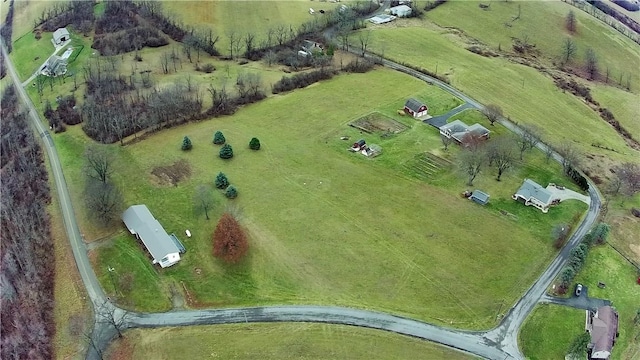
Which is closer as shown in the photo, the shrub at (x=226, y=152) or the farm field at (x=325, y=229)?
the farm field at (x=325, y=229)

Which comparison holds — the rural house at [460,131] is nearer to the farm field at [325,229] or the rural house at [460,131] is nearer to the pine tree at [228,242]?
the farm field at [325,229]

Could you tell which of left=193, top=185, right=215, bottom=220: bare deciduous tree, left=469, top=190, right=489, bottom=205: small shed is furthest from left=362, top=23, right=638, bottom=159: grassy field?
left=193, top=185, right=215, bottom=220: bare deciduous tree

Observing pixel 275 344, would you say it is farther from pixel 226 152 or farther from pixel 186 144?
pixel 186 144

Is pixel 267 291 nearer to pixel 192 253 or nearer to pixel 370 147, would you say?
pixel 192 253

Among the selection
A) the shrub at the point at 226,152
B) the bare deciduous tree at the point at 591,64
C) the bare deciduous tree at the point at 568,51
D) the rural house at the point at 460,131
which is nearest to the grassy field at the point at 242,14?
the shrub at the point at 226,152

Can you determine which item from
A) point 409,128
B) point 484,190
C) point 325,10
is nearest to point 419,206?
point 484,190

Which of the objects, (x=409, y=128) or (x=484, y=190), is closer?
(x=484, y=190)

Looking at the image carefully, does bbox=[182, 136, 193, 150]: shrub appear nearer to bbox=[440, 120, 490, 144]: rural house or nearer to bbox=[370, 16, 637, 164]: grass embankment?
bbox=[440, 120, 490, 144]: rural house
